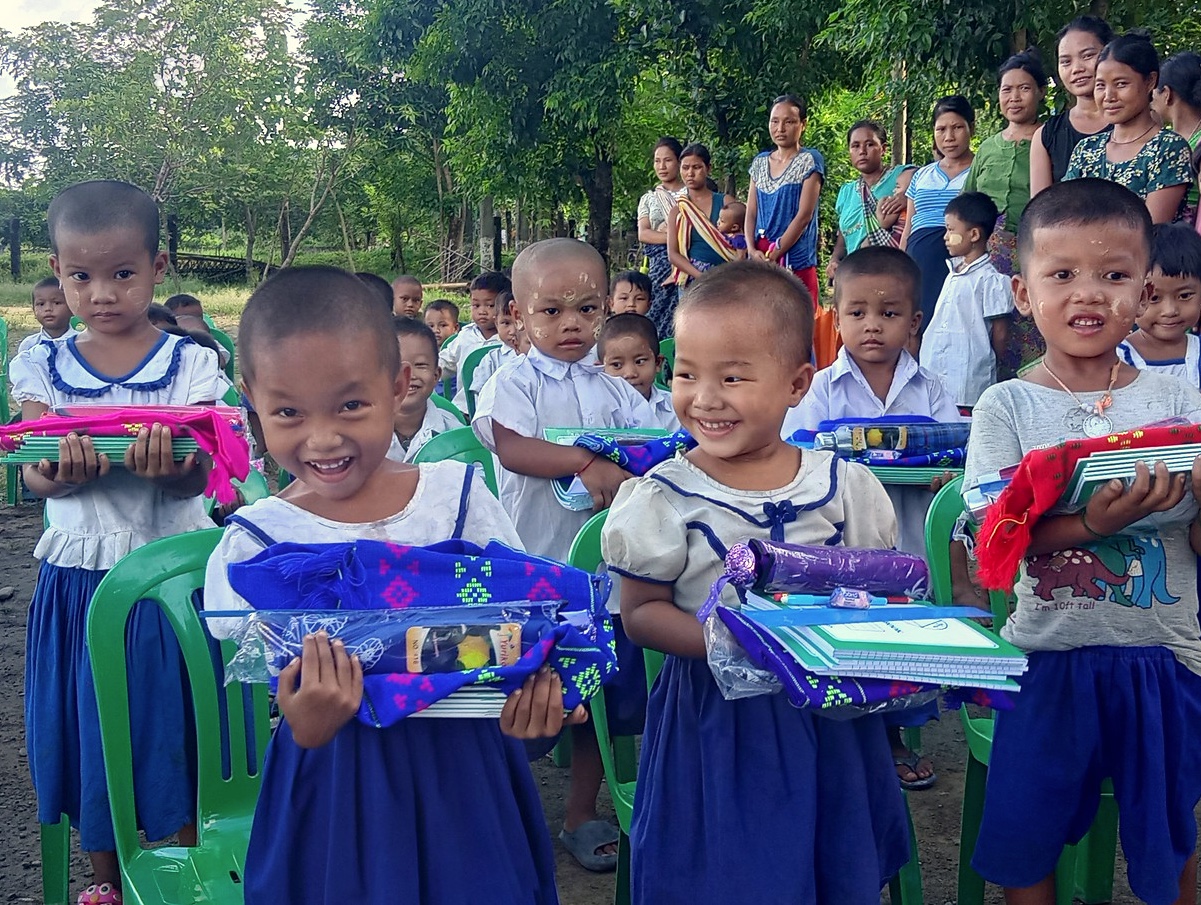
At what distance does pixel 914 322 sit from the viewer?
3.30 m

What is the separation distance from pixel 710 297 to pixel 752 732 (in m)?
0.74

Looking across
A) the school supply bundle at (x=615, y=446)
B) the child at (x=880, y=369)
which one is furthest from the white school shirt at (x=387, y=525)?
the child at (x=880, y=369)

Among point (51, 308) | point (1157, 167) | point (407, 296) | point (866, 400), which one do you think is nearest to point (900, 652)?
point (866, 400)

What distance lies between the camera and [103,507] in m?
2.60

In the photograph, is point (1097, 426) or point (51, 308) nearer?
point (1097, 426)

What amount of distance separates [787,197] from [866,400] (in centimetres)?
467

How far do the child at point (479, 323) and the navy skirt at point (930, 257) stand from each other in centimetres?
246

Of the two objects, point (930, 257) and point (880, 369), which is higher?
point (930, 257)

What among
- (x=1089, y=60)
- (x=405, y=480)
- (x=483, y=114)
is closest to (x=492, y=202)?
(x=483, y=114)

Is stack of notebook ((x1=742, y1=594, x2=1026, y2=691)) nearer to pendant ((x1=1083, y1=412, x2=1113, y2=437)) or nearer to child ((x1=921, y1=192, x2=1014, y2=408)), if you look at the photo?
pendant ((x1=1083, y1=412, x2=1113, y2=437))

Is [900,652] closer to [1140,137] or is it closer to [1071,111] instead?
[1140,137]

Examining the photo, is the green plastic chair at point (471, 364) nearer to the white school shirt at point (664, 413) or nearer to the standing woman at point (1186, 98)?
the white school shirt at point (664, 413)

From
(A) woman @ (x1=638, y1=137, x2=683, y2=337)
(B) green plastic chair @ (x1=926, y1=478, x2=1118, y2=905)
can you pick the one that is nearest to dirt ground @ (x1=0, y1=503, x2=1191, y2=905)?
(B) green plastic chair @ (x1=926, y1=478, x2=1118, y2=905)

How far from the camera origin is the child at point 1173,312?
10.7 feet
